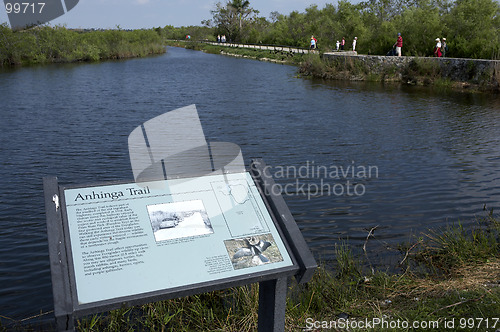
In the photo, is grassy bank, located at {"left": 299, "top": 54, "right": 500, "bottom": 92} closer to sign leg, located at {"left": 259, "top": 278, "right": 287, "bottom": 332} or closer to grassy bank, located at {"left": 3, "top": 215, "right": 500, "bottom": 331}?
grassy bank, located at {"left": 3, "top": 215, "right": 500, "bottom": 331}

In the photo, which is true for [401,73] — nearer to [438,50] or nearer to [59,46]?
[438,50]

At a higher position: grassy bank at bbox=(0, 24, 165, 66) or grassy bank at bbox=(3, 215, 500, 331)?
grassy bank at bbox=(0, 24, 165, 66)

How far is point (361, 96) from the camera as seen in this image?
56.8ft

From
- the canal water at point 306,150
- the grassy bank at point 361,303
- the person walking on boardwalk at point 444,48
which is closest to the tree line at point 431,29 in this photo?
the person walking on boardwalk at point 444,48

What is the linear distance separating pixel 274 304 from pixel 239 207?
24.5 inches

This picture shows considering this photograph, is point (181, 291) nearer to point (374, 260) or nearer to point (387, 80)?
point (374, 260)

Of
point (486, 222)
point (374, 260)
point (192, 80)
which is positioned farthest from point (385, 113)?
point (192, 80)

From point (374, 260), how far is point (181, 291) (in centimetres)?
297

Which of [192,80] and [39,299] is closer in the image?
[39,299]

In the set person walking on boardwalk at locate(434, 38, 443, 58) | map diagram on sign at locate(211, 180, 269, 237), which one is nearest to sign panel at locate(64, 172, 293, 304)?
map diagram on sign at locate(211, 180, 269, 237)

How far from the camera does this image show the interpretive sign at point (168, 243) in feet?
7.98

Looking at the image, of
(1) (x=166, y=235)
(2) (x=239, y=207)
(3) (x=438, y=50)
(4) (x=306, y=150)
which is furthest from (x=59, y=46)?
(1) (x=166, y=235)

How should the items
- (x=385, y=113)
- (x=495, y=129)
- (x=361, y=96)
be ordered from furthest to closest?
(x=361, y=96), (x=385, y=113), (x=495, y=129)

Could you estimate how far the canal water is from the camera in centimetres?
579
